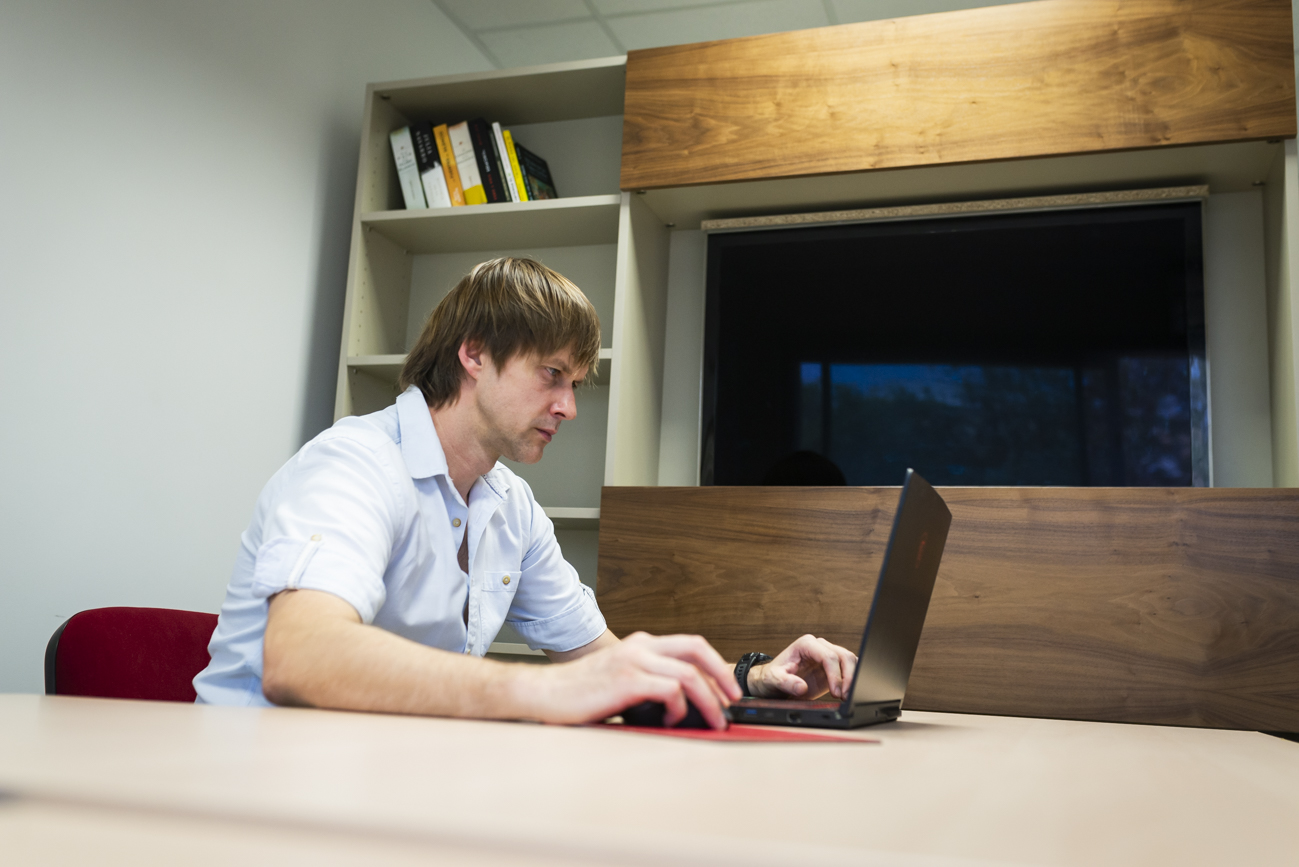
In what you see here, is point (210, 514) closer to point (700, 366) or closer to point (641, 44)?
point (700, 366)

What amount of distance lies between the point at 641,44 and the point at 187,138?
1.51 metres

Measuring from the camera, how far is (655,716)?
2.26ft

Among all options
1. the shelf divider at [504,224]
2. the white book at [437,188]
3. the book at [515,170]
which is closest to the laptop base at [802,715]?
the shelf divider at [504,224]

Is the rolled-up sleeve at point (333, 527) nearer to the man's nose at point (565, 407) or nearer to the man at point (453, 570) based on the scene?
the man at point (453, 570)

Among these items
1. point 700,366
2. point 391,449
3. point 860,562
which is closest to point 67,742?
point 391,449

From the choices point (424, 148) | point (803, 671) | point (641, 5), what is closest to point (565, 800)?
point (803, 671)

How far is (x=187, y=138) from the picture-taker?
2.22 metres

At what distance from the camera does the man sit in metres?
0.70

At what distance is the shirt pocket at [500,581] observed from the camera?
144 cm

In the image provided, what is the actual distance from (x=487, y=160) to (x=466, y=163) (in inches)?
2.5

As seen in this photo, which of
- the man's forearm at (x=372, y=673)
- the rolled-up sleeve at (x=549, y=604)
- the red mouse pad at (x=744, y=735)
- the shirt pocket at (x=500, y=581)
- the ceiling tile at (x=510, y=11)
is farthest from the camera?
the ceiling tile at (x=510, y=11)

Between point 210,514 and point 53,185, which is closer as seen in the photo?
point 53,185

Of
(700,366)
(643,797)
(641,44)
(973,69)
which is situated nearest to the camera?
(643,797)

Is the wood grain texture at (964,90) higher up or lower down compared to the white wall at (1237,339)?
higher up
